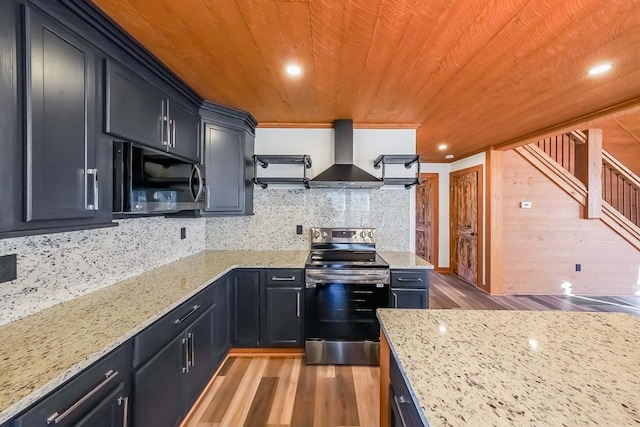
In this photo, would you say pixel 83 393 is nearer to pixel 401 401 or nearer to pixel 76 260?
pixel 76 260

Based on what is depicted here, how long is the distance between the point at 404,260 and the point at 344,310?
769 millimetres

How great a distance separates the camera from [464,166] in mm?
5430

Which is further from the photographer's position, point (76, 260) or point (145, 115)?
point (145, 115)

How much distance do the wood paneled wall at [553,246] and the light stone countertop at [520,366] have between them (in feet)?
11.7

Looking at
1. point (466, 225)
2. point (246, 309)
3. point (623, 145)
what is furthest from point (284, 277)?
point (623, 145)

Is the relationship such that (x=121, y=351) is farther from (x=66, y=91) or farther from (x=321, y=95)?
(x=321, y=95)

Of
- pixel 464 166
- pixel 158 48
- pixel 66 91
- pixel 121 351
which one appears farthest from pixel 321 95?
pixel 464 166

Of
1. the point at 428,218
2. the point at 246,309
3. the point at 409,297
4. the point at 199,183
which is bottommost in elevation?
the point at 246,309

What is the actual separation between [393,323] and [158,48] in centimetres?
208

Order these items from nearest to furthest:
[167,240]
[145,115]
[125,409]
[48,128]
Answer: [48,128]
[125,409]
[145,115]
[167,240]

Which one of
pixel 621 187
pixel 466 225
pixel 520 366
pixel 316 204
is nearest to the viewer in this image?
pixel 520 366

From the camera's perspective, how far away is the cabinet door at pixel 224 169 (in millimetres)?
2695

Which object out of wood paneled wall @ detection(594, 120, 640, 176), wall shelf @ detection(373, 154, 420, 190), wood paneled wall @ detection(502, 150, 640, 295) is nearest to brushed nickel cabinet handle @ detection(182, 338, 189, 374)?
wall shelf @ detection(373, 154, 420, 190)

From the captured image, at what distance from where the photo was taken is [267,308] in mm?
2682
